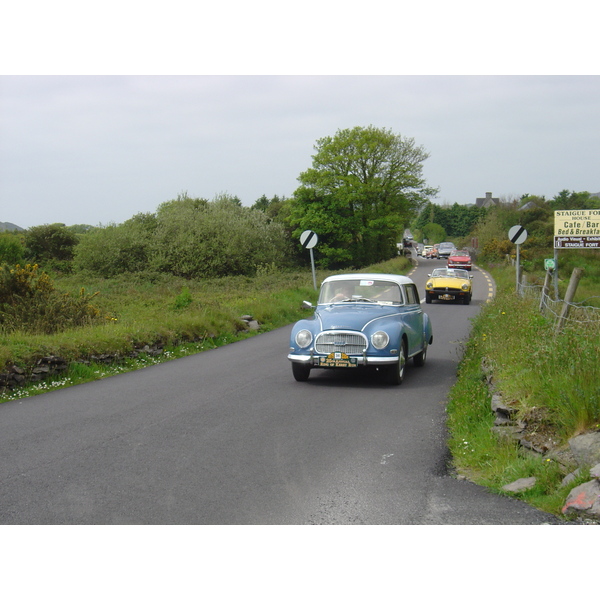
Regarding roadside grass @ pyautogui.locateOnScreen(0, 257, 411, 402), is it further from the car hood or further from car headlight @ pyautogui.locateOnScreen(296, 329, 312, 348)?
the car hood

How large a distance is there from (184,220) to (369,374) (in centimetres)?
4072

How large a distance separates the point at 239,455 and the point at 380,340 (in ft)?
14.2

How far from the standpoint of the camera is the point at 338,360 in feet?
35.2

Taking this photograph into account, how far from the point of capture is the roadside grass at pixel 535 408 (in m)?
5.88

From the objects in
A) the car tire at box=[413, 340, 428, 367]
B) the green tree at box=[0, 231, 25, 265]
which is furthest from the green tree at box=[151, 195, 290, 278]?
the car tire at box=[413, 340, 428, 367]

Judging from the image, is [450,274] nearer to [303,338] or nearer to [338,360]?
[303,338]

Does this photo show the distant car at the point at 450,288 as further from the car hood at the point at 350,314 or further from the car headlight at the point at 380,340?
the car headlight at the point at 380,340

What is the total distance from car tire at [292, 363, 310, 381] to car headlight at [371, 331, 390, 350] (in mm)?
1313

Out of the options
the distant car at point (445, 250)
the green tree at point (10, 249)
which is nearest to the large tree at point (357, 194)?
the distant car at point (445, 250)

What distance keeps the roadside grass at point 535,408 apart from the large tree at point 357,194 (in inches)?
2364

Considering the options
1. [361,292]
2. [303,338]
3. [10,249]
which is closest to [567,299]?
[303,338]

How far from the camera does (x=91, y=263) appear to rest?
49.9 m

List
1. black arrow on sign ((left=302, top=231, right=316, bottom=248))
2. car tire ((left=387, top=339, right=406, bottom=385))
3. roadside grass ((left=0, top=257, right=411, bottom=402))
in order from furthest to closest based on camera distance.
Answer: black arrow on sign ((left=302, top=231, right=316, bottom=248)), roadside grass ((left=0, top=257, right=411, bottom=402)), car tire ((left=387, top=339, right=406, bottom=385))

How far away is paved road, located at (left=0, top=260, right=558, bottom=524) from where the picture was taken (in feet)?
17.1
